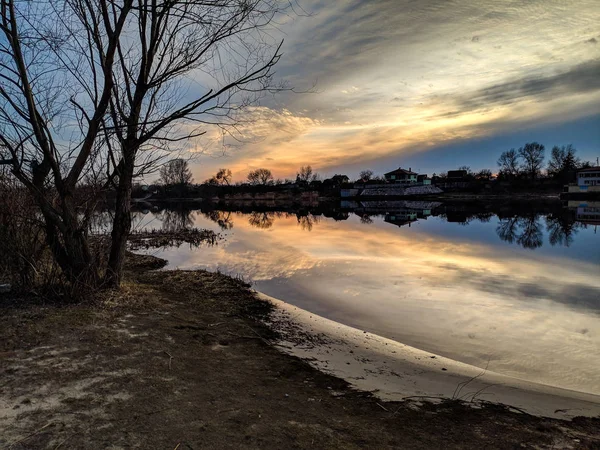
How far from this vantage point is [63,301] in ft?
22.7

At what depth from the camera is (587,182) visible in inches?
3612

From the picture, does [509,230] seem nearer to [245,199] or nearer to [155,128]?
[155,128]

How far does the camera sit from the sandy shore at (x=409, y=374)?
4.87 meters

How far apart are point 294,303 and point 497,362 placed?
17.8 feet

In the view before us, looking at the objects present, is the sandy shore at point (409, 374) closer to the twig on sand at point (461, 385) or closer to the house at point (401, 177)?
the twig on sand at point (461, 385)

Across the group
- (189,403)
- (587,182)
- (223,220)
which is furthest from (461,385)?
(587,182)

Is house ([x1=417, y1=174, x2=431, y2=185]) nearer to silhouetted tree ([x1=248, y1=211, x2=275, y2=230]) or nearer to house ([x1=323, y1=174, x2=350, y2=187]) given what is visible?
house ([x1=323, y1=174, x2=350, y2=187])

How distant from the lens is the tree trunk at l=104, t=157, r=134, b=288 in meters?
7.91

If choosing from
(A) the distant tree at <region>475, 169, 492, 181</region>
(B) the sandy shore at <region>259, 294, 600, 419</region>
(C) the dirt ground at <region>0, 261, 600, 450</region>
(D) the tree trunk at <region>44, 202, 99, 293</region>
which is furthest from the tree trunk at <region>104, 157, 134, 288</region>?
(A) the distant tree at <region>475, 169, 492, 181</region>

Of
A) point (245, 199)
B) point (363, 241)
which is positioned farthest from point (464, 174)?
point (363, 241)

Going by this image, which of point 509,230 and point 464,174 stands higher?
point 464,174

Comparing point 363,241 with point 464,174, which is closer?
point 363,241

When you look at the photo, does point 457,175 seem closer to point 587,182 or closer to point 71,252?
point 587,182

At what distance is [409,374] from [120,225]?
263 inches
